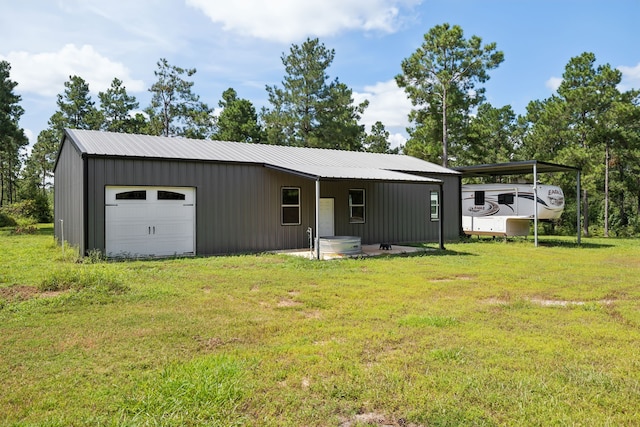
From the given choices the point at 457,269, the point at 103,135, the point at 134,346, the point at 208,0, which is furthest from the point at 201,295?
the point at 103,135

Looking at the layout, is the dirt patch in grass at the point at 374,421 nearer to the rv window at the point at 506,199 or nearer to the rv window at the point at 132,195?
the rv window at the point at 132,195

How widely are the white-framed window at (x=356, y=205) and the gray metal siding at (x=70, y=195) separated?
848 cm

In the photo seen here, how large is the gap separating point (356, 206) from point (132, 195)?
753cm

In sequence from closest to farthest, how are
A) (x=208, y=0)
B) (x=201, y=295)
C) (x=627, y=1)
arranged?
(x=201, y=295), (x=208, y=0), (x=627, y=1)

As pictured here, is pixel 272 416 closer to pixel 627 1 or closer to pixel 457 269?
pixel 457 269

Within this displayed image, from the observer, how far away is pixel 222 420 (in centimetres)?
302

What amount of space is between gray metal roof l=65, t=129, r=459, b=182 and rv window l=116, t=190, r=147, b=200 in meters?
0.99

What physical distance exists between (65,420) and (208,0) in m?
9.59

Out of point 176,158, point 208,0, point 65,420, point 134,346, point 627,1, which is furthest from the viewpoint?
point 176,158

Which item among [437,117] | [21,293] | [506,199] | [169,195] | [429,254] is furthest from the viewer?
[437,117]

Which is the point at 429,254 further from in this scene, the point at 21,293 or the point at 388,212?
the point at 21,293

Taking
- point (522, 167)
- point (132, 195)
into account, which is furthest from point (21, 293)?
point (522, 167)

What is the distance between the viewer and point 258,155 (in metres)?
15.4

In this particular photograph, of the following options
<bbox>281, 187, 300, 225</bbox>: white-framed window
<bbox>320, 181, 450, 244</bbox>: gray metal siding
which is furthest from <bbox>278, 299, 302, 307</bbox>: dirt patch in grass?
<bbox>320, 181, 450, 244</bbox>: gray metal siding
